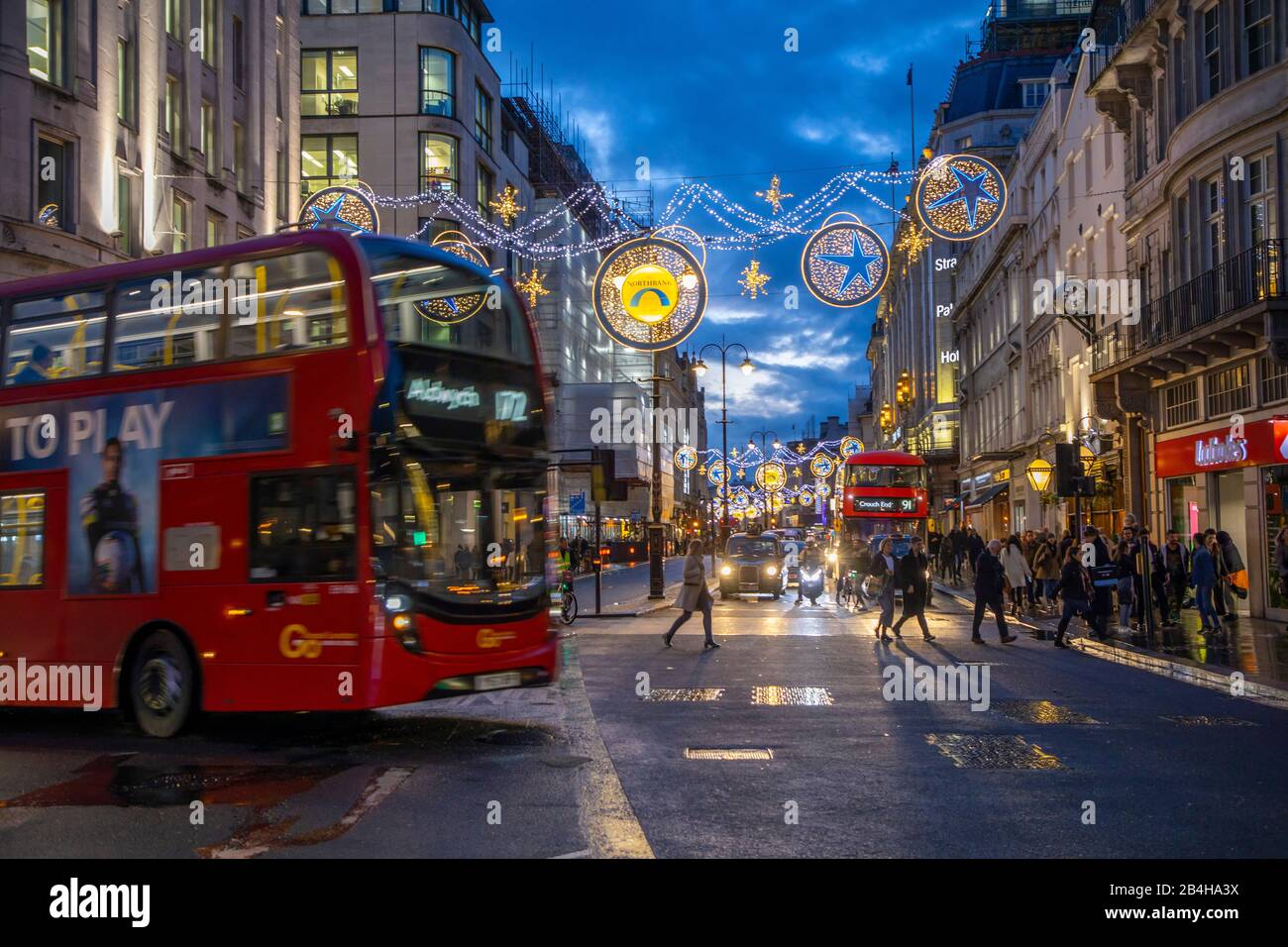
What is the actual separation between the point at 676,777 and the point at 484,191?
51204 millimetres

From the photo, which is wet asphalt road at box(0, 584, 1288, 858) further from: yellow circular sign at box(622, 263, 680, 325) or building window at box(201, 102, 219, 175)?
building window at box(201, 102, 219, 175)

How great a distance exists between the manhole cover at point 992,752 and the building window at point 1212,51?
18.7 meters

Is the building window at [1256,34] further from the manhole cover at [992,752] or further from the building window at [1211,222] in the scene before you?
the manhole cover at [992,752]

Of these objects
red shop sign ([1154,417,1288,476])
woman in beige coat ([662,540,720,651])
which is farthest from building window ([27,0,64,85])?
red shop sign ([1154,417,1288,476])

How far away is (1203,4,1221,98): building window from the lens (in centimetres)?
2455

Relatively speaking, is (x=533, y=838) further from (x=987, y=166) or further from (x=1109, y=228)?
(x=1109, y=228)

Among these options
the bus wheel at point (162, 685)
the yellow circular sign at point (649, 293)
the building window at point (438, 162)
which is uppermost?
the building window at point (438, 162)

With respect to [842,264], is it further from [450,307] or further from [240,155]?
[240,155]

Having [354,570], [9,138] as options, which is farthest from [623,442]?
[354,570]

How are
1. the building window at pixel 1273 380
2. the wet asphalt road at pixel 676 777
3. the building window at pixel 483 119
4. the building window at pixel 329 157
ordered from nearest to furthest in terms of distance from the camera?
the wet asphalt road at pixel 676 777
the building window at pixel 1273 380
the building window at pixel 329 157
the building window at pixel 483 119

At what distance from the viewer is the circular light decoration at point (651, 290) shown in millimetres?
18303

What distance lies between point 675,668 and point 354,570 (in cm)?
694

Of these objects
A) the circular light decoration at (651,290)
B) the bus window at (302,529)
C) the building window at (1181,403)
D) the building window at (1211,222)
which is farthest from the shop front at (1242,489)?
the bus window at (302,529)

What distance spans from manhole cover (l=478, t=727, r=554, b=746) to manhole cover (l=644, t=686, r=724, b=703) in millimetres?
2194
